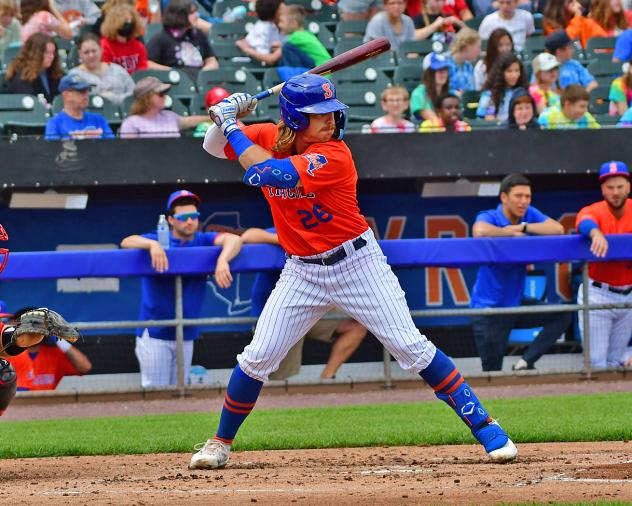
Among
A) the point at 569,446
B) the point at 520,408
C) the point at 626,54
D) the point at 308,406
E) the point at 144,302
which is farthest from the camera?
the point at 626,54

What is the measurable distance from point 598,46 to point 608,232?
149 inches

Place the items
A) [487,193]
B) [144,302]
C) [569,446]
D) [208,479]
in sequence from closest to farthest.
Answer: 1. [208,479]
2. [569,446]
3. [144,302]
4. [487,193]

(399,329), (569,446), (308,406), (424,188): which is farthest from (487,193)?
(399,329)

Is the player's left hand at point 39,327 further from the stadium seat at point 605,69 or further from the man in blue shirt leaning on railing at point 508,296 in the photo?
the stadium seat at point 605,69

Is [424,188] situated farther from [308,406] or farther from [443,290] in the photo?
[308,406]

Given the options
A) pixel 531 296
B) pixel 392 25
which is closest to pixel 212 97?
pixel 392 25

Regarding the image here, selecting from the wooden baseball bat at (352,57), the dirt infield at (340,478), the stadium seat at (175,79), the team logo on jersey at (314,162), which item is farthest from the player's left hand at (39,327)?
the stadium seat at (175,79)

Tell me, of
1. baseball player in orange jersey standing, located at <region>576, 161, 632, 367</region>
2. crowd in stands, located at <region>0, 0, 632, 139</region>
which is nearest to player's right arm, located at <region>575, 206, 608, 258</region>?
baseball player in orange jersey standing, located at <region>576, 161, 632, 367</region>

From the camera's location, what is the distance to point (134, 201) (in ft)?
35.1

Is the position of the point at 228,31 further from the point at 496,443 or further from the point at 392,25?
the point at 496,443

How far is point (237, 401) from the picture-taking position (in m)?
5.52

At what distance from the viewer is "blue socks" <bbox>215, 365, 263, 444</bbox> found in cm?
550

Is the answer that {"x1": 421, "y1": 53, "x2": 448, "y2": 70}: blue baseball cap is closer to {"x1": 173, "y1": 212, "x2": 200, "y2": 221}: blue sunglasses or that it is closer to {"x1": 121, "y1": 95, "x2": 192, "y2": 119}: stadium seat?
{"x1": 121, "y1": 95, "x2": 192, "y2": 119}: stadium seat

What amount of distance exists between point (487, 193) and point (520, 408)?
3.10 metres
